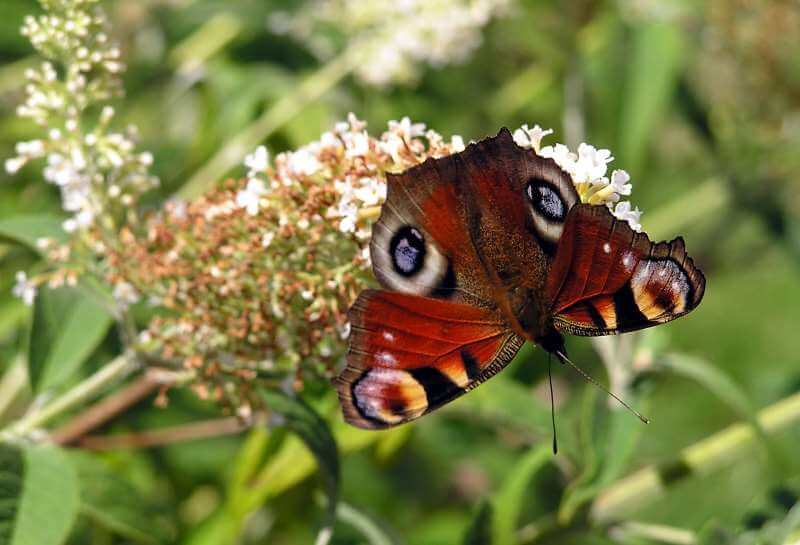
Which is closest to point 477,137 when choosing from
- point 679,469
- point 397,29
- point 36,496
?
point 397,29

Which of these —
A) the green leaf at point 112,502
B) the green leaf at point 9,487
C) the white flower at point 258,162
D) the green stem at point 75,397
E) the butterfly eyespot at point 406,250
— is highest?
the white flower at point 258,162

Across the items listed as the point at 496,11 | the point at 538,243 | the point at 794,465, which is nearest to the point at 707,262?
the point at 794,465

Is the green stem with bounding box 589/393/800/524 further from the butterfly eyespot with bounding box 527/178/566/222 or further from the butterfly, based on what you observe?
the butterfly eyespot with bounding box 527/178/566/222

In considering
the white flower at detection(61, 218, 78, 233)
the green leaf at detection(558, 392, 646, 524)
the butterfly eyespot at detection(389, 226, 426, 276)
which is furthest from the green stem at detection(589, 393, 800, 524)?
the white flower at detection(61, 218, 78, 233)

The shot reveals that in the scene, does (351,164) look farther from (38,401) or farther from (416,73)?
(416,73)

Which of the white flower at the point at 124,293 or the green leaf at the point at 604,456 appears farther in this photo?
the green leaf at the point at 604,456

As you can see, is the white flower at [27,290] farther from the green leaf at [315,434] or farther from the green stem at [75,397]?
the green leaf at [315,434]

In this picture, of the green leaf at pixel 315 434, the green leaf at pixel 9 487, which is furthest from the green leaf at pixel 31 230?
the green leaf at pixel 315 434

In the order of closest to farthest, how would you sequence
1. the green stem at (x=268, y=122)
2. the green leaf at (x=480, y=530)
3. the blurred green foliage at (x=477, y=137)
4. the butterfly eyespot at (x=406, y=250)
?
the butterfly eyespot at (x=406, y=250) → the green leaf at (x=480, y=530) → the blurred green foliage at (x=477, y=137) → the green stem at (x=268, y=122)
